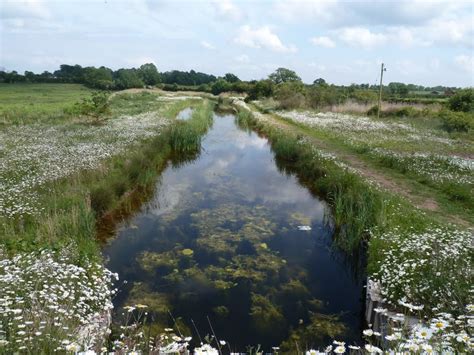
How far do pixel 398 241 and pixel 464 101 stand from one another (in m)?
33.5

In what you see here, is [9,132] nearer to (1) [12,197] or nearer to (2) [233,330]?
(1) [12,197]

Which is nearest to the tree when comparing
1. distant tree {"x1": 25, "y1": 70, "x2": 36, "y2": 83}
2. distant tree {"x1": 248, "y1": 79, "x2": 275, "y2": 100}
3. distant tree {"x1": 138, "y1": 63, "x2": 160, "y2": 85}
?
distant tree {"x1": 248, "y1": 79, "x2": 275, "y2": 100}

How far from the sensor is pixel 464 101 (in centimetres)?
3538

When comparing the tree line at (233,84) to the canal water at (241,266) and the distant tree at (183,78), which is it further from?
the canal water at (241,266)

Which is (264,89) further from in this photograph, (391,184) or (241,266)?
(241,266)

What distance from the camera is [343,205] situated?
12.3 metres

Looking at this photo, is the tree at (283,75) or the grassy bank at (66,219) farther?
the tree at (283,75)

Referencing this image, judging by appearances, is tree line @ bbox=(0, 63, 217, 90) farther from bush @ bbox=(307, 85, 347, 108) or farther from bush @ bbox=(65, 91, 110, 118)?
bush @ bbox=(65, 91, 110, 118)

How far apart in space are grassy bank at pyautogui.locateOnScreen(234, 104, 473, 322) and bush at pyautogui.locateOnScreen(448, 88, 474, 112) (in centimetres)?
2410

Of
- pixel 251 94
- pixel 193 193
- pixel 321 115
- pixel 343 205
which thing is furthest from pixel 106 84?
pixel 343 205

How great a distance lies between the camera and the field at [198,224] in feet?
15.3

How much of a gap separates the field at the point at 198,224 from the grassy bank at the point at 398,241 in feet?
0.15

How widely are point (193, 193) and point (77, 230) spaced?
7.23 metres

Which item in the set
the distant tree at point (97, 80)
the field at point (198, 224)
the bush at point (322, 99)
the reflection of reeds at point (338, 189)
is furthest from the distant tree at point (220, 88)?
the reflection of reeds at point (338, 189)
